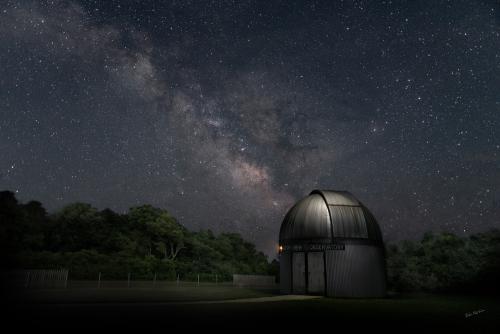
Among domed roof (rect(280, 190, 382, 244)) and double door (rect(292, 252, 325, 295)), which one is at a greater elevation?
domed roof (rect(280, 190, 382, 244))

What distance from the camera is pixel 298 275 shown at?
30.2 m

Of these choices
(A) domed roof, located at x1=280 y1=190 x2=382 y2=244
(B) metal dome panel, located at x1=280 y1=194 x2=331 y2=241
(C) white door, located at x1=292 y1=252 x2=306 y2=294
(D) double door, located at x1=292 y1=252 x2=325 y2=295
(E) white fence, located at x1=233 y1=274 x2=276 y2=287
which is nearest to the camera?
(A) domed roof, located at x1=280 y1=190 x2=382 y2=244

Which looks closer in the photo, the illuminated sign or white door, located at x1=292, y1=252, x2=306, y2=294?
the illuminated sign

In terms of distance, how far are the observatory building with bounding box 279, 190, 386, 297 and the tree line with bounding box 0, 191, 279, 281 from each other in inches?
685

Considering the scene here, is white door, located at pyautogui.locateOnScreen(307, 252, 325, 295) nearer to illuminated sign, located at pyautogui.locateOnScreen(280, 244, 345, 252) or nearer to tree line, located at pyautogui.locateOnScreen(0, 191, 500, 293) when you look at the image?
illuminated sign, located at pyautogui.locateOnScreen(280, 244, 345, 252)

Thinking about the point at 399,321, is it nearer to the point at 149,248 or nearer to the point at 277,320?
the point at 277,320

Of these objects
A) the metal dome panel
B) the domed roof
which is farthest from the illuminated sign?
the metal dome panel

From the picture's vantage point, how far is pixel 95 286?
32.8 metres

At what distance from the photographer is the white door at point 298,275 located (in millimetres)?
27891

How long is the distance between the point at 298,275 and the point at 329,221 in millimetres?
6029

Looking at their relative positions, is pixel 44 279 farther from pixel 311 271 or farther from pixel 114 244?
pixel 114 244

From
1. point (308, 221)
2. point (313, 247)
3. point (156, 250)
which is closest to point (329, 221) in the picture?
point (308, 221)

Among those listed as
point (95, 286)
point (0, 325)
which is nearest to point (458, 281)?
point (95, 286)

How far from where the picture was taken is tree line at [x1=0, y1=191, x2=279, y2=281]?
37850mm
